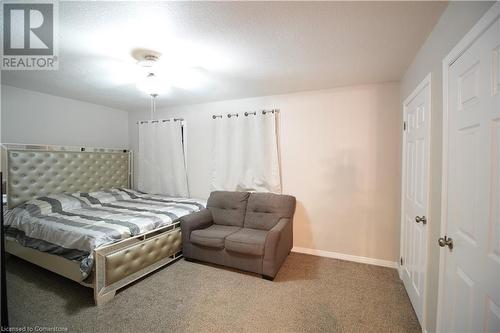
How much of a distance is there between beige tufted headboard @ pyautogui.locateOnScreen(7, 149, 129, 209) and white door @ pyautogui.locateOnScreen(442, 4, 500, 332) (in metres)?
4.49

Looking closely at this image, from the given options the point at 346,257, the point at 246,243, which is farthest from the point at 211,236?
the point at 346,257

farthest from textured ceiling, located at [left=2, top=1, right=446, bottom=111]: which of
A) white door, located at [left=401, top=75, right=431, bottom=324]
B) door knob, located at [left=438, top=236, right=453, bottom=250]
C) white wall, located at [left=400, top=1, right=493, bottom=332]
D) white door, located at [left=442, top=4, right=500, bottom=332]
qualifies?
door knob, located at [left=438, top=236, right=453, bottom=250]

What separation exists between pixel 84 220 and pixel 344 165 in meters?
3.29

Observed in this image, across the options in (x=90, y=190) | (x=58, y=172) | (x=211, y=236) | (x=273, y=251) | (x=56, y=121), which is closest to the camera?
(x=273, y=251)

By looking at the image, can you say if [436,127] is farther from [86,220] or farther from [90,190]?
[90,190]

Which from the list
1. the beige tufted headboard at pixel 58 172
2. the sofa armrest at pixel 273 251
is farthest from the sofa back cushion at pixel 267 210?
the beige tufted headboard at pixel 58 172

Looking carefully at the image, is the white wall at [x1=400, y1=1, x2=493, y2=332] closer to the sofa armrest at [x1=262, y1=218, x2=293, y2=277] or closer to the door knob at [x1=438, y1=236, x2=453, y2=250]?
the door knob at [x1=438, y1=236, x2=453, y2=250]

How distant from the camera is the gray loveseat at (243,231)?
2.43 m

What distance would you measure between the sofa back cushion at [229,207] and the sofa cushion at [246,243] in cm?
47

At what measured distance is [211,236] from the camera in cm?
267

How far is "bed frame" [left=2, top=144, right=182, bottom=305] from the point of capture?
2.04m

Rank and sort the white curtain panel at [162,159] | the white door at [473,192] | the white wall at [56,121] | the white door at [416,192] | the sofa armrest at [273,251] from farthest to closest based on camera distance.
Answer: the white curtain panel at [162,159], the white wall at [56,121], the sofa armrest at [273,251], the white door at [416,192], the white door at [473,192]

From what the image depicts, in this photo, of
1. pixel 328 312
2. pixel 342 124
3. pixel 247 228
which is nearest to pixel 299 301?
pixel 328 312

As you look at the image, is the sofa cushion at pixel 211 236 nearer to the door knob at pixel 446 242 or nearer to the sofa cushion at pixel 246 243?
the sofa cushion at pixel 246 243
